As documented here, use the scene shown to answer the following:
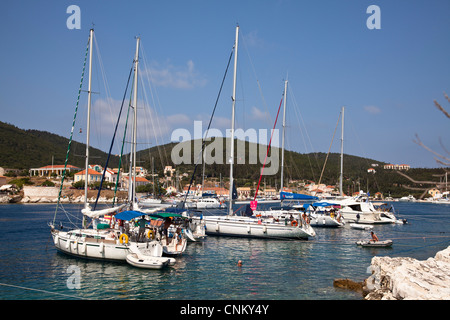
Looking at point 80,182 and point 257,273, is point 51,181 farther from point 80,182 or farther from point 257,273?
point 257,273

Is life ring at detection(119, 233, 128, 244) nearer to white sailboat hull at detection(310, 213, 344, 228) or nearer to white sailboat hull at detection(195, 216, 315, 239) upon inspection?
white sailboat hull at detection(195, 216, 315, 239)

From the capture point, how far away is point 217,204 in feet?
309

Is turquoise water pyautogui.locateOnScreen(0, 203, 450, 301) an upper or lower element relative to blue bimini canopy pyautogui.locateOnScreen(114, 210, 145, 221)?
lower

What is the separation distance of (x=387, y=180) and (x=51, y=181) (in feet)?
558

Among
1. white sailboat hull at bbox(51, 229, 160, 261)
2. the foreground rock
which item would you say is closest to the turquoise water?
white sailboat hull at bbox(51, 229, 160, 261)

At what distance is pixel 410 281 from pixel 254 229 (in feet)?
74.7

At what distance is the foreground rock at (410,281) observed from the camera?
11212 millimetres

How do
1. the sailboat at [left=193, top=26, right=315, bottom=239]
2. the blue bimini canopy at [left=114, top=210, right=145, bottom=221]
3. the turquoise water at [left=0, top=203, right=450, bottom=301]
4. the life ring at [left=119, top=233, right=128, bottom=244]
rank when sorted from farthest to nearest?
the sailboat at [left=193, top=26, right=315, bottom=239]
the blue bimini canopy at [left=114, top=210, right=145, bottom=221]
the life ring at [left=119, top=233, right=128, bottom=244]
the turquoise water at [left=0, top=203, right=450, bottom=301]

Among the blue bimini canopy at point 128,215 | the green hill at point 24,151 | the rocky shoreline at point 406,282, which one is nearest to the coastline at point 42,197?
the green hill at point 24,151

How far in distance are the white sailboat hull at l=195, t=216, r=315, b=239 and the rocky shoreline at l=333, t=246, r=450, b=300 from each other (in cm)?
1538

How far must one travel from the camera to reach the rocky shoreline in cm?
1128

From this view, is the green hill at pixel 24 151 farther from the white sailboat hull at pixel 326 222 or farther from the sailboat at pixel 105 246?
the sailboat at pixel 105 246

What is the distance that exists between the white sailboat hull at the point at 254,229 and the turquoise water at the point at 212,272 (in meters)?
0.83
